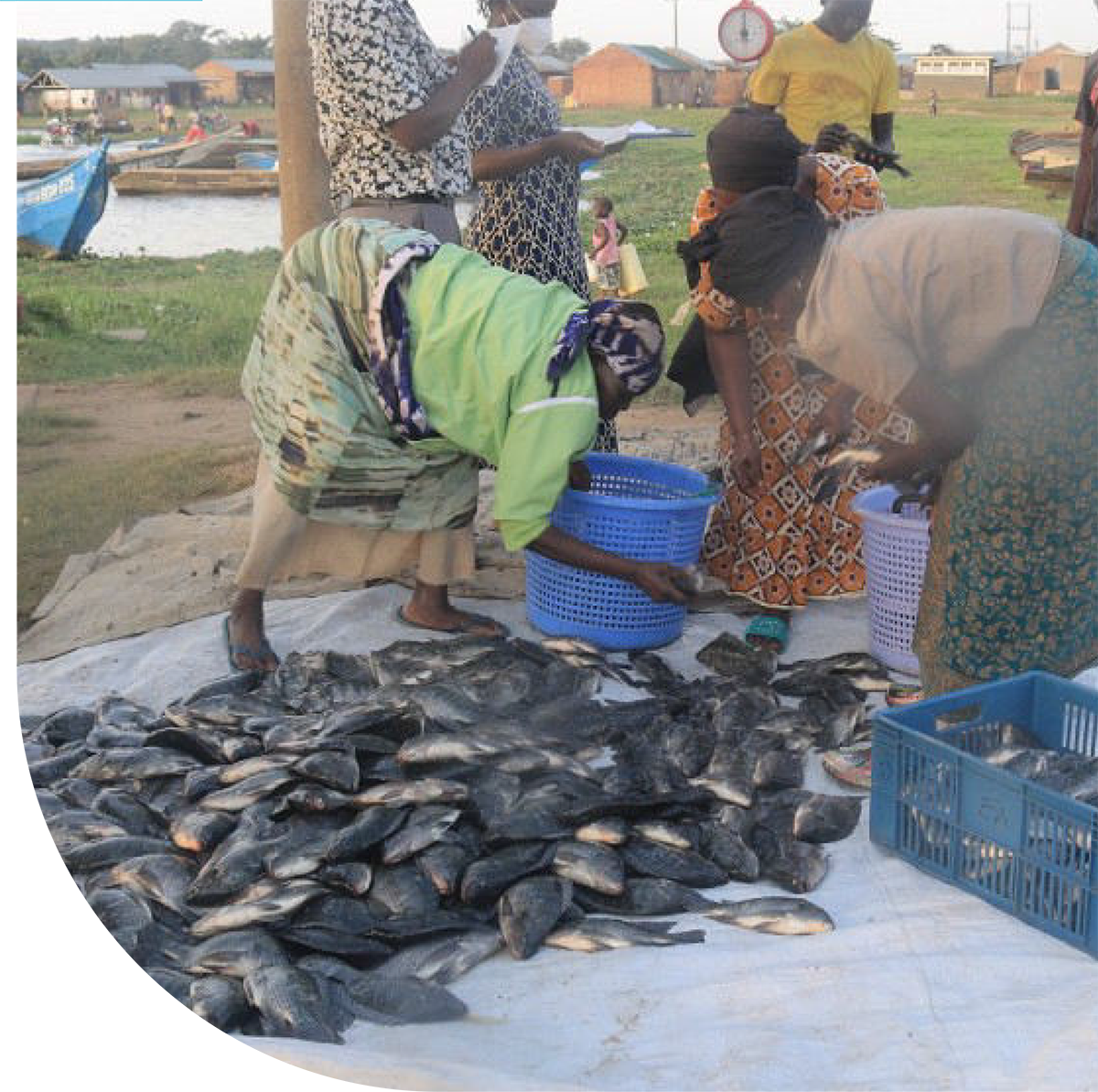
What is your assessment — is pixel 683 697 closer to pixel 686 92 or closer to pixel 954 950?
pixel 954 950

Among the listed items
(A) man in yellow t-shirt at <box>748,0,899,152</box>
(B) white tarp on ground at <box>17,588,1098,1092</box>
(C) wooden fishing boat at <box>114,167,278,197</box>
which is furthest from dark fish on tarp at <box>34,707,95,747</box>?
(C) wooden fishing boat at <box>114,167,278,197</box>

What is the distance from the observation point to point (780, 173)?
13.3 ft

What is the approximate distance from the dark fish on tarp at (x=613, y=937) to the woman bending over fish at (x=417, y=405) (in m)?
1.21

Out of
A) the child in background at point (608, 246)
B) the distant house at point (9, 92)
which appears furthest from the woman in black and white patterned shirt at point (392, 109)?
the child in background at point (608, 246)

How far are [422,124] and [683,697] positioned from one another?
189cm

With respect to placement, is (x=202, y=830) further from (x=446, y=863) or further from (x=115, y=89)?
(x=115, y=89)

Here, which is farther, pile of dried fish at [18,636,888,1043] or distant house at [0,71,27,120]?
distant house at [0,71,27,120]

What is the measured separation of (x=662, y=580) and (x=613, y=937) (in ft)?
4.25

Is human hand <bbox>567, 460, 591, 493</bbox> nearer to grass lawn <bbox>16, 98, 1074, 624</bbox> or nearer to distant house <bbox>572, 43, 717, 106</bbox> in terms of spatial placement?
grass lawn <bbox>16, 98, 1074, 624</bbox>

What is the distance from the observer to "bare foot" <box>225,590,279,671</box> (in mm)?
4512

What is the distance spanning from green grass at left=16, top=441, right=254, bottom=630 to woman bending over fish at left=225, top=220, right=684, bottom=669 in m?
1.78

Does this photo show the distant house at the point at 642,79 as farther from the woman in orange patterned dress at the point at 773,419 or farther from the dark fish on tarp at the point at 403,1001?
the dark fish on tarp at the point at 403,1001

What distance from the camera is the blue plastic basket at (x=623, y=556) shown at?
4.48 metres

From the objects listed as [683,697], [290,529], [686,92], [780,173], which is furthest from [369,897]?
[686,92]
